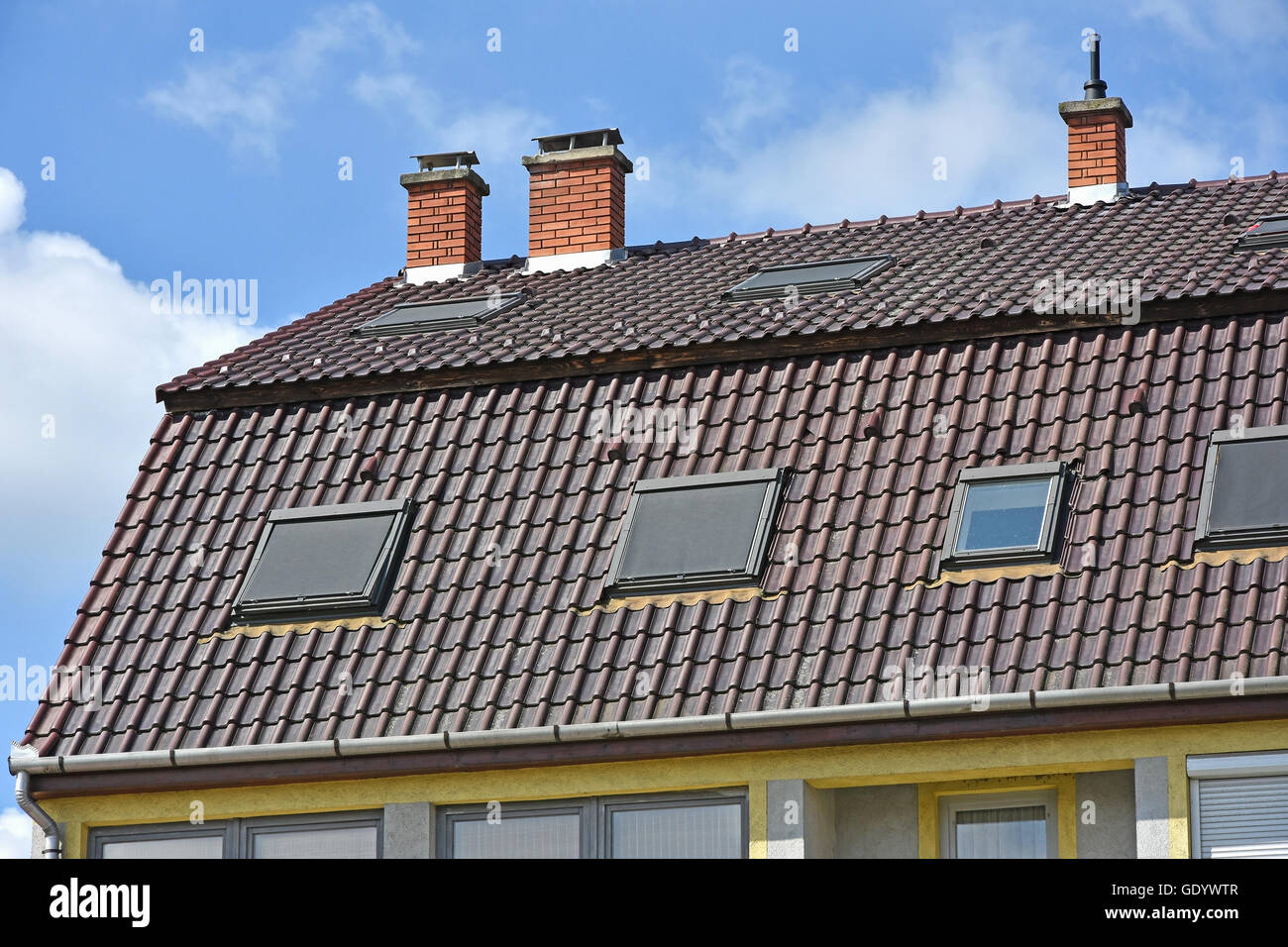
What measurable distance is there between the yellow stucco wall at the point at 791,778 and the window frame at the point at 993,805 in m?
0.06

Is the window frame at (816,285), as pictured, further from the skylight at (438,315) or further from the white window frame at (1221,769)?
the white window frame at (1221,769)

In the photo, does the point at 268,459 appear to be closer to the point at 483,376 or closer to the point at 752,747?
the point at 483,376

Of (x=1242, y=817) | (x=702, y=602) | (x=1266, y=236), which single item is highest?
(x=1266, y=236)

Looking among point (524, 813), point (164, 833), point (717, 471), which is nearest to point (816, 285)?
point (717, 471)

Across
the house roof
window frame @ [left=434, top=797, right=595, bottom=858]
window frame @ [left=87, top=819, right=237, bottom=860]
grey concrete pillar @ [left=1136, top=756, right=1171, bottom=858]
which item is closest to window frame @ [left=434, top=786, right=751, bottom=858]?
window frame @ [left=434, top=797, right=595, bottom=858]

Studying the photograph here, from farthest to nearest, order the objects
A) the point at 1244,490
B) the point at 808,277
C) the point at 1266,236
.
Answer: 1. the point at 808,277
2. the point at 1266,236
3. the point at 1244,490

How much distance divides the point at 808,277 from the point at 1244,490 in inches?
214

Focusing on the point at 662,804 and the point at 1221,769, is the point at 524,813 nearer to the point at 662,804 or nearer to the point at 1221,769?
the point at 662,804

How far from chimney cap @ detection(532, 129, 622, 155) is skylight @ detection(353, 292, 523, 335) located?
8.03 ft

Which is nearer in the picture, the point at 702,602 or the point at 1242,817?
the point at 1242,817

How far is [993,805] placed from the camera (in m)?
12.8

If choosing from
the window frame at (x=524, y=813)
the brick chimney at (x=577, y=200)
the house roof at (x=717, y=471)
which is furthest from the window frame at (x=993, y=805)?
the brick chimney at (x=577, y=200)

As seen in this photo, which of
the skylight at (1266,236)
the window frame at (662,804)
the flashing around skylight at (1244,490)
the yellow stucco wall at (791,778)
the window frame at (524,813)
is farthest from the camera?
the skylight at (1266,236)

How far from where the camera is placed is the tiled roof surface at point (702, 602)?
41.4ft
